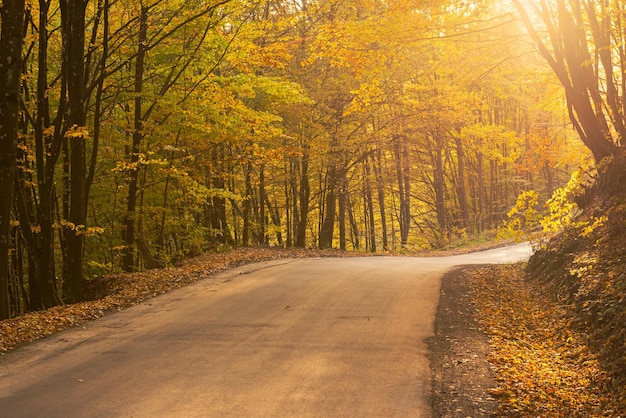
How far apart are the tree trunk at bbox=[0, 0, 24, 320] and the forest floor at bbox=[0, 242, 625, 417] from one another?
2188mm

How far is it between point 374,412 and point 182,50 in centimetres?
1382

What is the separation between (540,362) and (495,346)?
0.68 metres

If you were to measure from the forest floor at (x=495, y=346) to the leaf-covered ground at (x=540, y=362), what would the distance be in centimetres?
1

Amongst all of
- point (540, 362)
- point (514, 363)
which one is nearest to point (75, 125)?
point (514, 363)

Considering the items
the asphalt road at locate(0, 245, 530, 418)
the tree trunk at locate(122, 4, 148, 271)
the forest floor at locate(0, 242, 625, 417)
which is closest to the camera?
the asphalt road at locate(0, 245, 530, 418)

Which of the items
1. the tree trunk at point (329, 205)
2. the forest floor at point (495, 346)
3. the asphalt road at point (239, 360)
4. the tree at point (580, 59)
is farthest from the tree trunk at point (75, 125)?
the tree trunk at point (329, 205)

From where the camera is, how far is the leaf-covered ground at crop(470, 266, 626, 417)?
6.16 meters

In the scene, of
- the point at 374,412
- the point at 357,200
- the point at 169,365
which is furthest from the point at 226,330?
the point at 357,200

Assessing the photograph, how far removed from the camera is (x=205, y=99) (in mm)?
A: 17219

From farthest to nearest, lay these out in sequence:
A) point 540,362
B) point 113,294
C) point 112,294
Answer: point 112,294 < point 113,294 < point 540,362

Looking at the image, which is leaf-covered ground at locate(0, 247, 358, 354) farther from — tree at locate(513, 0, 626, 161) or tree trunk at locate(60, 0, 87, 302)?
tree at locate(513, 0, 626, 161)

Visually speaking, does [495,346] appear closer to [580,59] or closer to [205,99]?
[580,59]

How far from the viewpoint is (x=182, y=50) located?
17312 millimetres

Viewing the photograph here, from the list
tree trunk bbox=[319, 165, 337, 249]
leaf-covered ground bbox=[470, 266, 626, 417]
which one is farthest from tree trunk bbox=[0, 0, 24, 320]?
tree trunk bbox=[319, 165, 337, 249]
